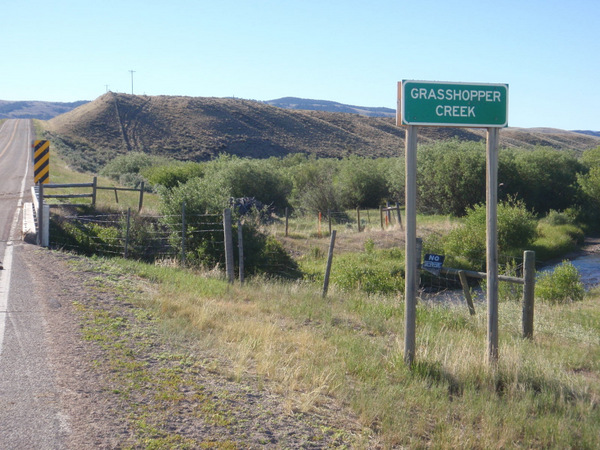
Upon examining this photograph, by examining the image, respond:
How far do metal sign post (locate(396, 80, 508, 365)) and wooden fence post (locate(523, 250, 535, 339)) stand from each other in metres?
1.55

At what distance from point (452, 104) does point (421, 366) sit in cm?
283

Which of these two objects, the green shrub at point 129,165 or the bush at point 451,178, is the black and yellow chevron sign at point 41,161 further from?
the green shrub at point 129,165

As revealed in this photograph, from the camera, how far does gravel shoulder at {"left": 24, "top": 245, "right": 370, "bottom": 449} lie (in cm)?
Result: 434

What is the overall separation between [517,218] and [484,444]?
883 inches

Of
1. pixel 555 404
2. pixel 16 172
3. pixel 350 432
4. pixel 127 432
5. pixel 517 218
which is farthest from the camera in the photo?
pixel 16 172

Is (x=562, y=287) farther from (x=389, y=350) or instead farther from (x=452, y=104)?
(x=452, y=104)

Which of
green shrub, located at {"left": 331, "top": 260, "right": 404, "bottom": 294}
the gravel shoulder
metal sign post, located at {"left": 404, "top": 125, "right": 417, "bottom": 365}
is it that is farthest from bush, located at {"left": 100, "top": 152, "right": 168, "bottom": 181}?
metal sign post, located at {"left": 404, "top": 125, "right": 417, "bottom": 365}

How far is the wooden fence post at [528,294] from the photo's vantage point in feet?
25.2

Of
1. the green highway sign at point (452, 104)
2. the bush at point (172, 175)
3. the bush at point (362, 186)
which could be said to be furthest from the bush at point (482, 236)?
the bush at point (362, 186)

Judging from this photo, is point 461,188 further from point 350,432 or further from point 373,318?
point 350,432

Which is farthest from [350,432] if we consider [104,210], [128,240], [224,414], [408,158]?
[104,210]

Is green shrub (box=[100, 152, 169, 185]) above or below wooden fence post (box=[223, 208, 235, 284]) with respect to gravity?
above

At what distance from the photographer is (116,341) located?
21.2ft

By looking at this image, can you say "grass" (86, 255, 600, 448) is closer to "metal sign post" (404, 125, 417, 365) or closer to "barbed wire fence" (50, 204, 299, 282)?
"metal sign post" (404, 125, 417, 365)
